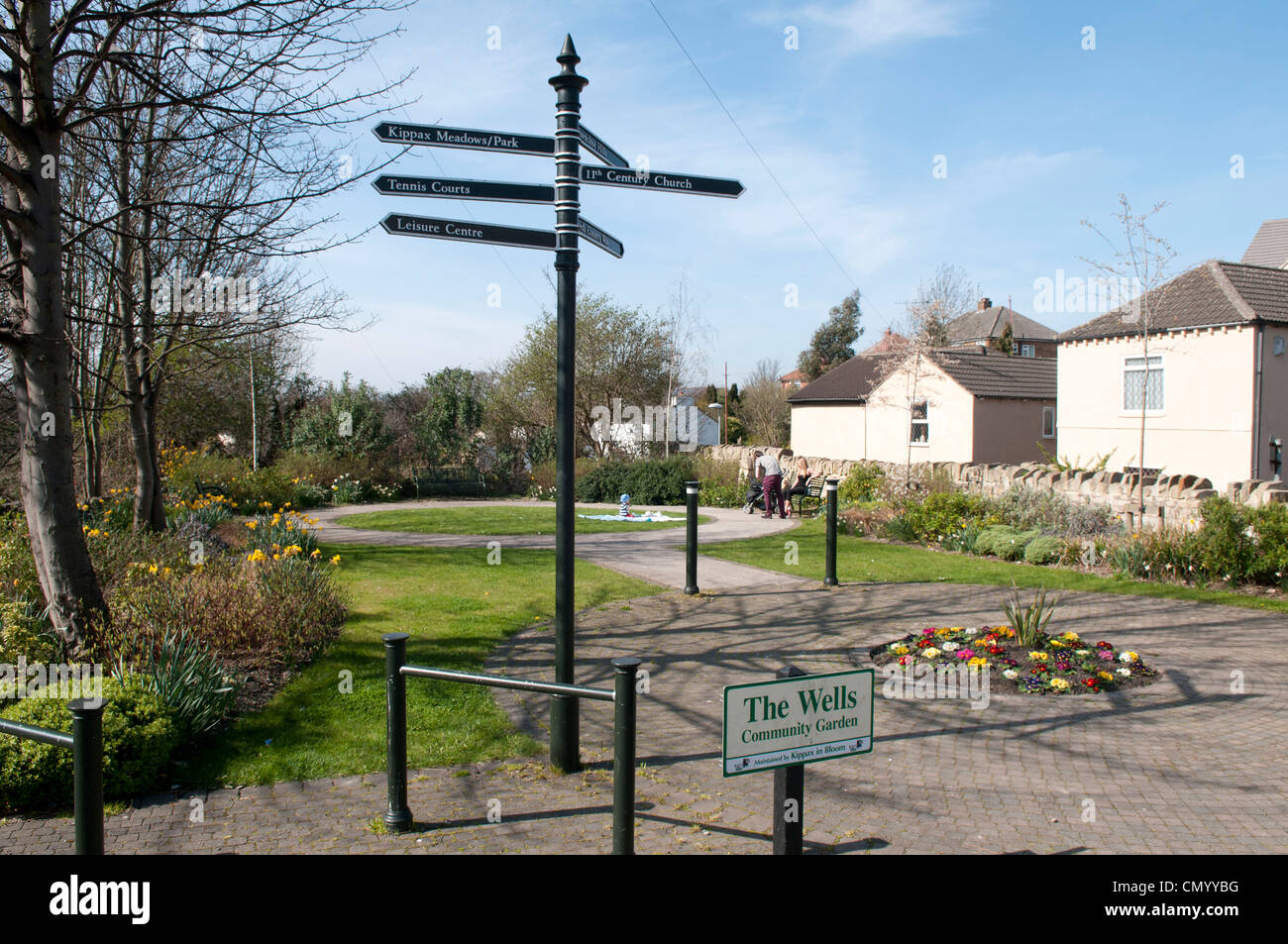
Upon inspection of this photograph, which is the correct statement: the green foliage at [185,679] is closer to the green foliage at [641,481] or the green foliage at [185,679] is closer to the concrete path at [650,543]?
the concrete path at [650,543]

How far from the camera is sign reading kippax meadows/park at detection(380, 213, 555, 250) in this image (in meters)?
4.83

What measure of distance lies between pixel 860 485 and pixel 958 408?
8649mm

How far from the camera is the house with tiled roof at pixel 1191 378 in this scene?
62.1ft

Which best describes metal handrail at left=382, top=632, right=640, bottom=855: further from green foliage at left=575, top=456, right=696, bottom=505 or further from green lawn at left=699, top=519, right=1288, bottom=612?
green foliage at left=575, top=456, right=696, bottom=505

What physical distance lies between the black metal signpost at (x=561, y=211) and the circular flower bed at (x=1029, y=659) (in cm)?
354

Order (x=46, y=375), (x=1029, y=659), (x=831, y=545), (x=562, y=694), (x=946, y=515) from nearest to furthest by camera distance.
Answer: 1. (x=562, y=694)
2. (x=46, y=375)
3. (x=1029, y=659)
4. (x=831, y=545)
5. (x=946, y=515)

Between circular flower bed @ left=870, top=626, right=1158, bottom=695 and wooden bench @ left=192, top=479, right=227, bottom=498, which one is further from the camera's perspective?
wooden bench @ left=192, top=479, right=227, bottom=498

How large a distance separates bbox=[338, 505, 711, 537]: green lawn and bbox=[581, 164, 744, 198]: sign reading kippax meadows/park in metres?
11.7

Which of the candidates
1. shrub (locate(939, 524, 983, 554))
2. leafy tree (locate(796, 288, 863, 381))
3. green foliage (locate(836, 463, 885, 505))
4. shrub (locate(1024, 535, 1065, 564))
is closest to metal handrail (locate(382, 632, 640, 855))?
shrub (locate(1024, 535, 1065, 564))

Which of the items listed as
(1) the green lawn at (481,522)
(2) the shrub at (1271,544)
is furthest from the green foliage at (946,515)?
(1) the green lawn at (481,522)

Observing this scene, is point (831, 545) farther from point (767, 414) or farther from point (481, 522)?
point (767, 414)

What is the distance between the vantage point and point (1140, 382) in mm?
21672

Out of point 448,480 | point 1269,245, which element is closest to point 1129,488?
point 448,480
